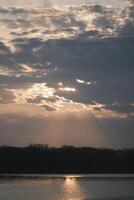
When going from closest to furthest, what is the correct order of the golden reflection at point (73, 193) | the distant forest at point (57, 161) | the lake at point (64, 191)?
the lake at point (64, 191) → the golden reflection at point (73, 193) → the distant forest at point (57, 161)

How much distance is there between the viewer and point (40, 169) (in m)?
155

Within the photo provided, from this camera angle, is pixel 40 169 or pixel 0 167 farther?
pixel 40 169

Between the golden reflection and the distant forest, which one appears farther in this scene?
the distant forest

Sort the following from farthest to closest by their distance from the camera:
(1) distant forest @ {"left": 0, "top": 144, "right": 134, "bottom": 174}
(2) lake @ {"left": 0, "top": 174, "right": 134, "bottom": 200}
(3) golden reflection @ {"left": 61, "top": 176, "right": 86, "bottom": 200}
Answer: (1) distant forest @ {"left": 0, "top": 144, "right": 134, "bottom": 174}, (3) golden reflection @ {"left": 61, "top": 176, "right": 86, "bottom": 200}, (2) lake @ {"left": 0, "top": 174, "right": 134, "bottom": 200}

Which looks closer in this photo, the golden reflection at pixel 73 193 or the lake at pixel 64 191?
the lake at pixel 64 191

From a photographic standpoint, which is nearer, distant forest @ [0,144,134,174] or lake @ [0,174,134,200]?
lake @ [0,174,134,200]

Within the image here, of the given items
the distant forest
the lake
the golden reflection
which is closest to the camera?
the lake

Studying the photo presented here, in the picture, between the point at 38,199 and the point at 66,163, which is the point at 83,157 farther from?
the point at 38,199

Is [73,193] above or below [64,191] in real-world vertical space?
below

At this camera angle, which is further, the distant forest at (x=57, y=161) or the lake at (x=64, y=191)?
the distant forest at (x=57, y=161)

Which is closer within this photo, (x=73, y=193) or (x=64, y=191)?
(x=73, y=193)

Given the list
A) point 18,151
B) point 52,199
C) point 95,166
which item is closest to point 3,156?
point 18,151

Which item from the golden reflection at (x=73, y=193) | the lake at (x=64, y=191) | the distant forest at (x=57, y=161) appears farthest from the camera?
the distant forest at (x=57, y=161)

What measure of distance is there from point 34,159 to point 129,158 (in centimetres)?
3033
